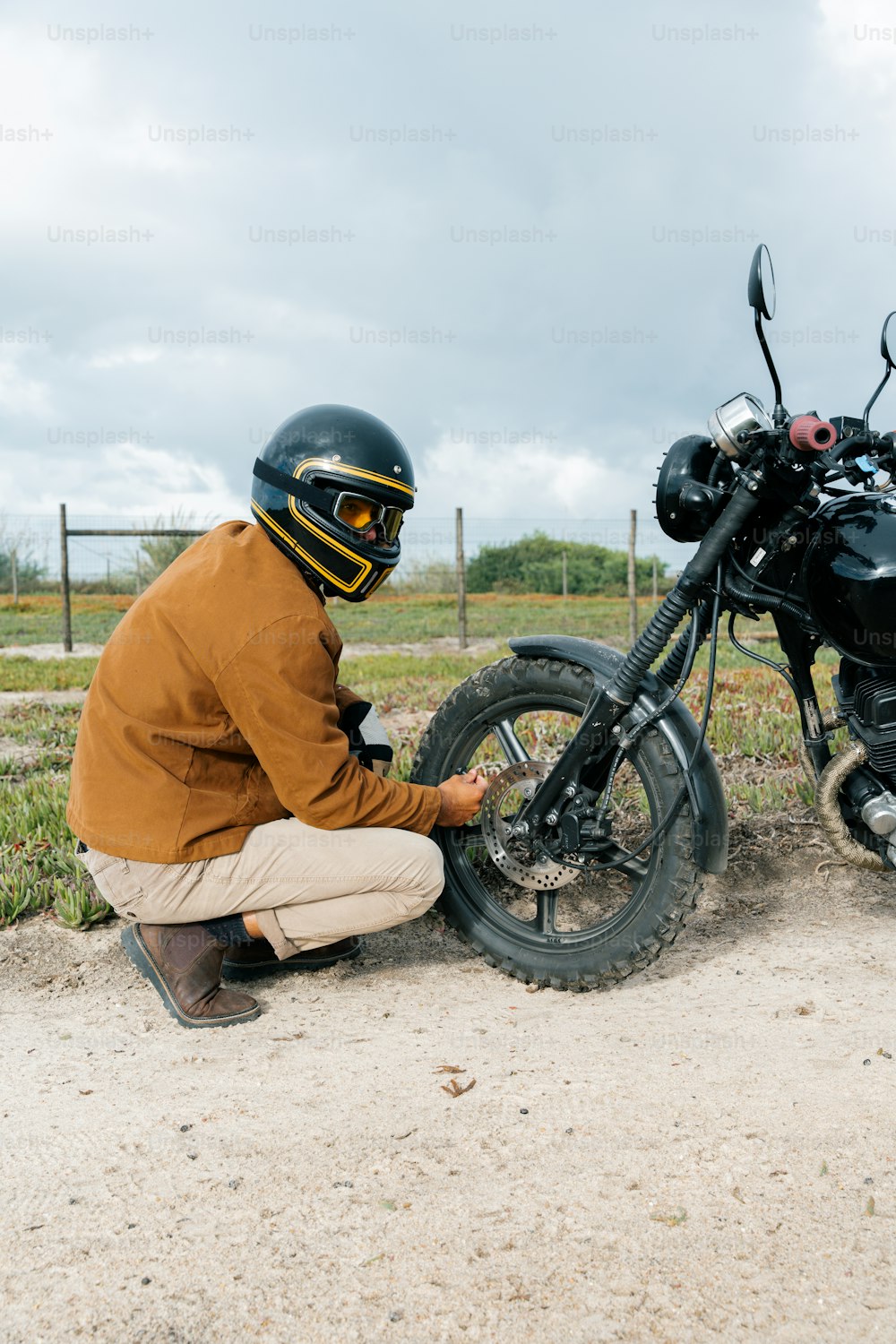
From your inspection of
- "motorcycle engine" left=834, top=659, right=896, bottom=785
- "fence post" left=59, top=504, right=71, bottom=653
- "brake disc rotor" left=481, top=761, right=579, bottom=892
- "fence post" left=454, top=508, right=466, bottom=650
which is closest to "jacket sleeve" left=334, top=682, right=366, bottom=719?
"brake disc rotor" left=481, top=761, right=579, bottom=892

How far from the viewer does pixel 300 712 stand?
2.93 m

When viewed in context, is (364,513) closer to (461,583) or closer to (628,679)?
(628,679)

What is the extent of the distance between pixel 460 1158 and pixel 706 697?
157 cm

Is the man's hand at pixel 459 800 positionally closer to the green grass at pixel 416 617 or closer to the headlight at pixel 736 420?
the headlight at pixel 736 420

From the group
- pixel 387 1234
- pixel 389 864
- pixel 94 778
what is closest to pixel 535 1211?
pixel 387 1234

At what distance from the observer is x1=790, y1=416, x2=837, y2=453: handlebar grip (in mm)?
2775

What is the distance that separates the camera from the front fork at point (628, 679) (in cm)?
297

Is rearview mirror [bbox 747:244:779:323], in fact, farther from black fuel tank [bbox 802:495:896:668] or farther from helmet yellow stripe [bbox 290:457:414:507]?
helmet yellow stripe [bbox 290:457:414:507]

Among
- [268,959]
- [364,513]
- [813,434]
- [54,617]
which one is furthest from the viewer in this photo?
[54,617]

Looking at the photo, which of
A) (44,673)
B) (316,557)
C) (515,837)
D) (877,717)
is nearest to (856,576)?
(877,717)

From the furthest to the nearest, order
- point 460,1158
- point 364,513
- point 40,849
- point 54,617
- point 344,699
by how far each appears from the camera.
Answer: point 54,617 < point 40,849 < point 344,699 < point 364,513 < point 460,1158

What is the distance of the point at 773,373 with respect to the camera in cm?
293

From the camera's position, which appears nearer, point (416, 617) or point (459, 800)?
point (459, 800)

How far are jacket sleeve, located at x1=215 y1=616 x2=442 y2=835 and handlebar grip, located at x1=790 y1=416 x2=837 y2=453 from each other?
1.44 metres
